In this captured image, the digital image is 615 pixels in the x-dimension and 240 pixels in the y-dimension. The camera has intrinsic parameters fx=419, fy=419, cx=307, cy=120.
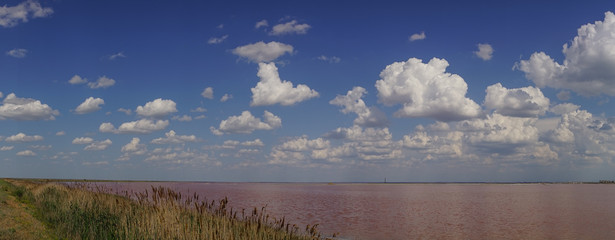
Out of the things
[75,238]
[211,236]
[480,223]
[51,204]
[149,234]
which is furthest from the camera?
[480,223]

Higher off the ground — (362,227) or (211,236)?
(211,236)

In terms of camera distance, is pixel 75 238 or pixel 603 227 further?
pixel 603 227

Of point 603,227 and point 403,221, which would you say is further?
point 403,221

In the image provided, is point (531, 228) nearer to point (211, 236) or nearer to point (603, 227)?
point (603, 227)

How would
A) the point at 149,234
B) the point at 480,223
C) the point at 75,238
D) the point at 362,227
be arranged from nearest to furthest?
the point at 149,234 < the point at 75,238 < the point at 362,227 < the point at 480,223

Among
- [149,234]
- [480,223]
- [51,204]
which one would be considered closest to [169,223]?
[149,234]

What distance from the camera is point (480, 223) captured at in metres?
30.8

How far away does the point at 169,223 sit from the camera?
1393 cm

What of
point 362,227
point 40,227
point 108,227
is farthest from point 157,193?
point 362,227

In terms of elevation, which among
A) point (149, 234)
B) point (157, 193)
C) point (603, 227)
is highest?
point (157, 193)

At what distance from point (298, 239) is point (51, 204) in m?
15.1

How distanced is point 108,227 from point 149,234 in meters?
3.94

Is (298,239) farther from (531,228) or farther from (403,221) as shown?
(531,228)

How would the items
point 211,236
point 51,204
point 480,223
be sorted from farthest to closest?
point 480,223
point 51,204
point 211,236
